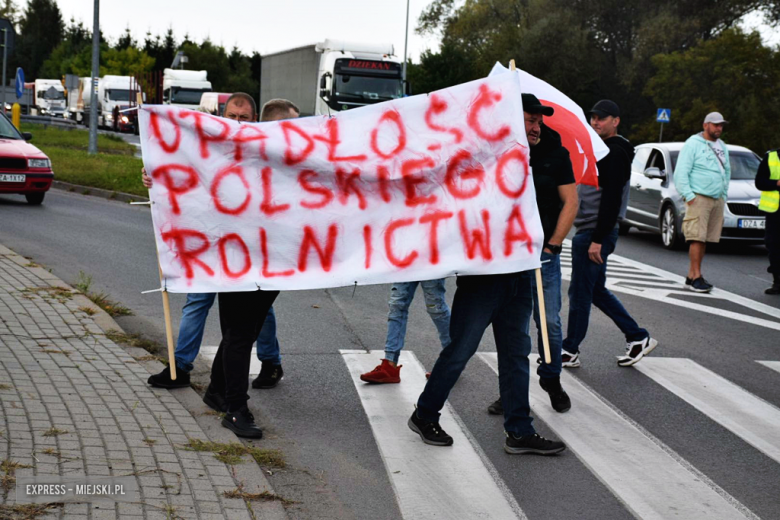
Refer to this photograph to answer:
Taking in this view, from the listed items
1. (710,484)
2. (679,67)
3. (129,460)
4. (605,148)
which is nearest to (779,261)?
(605,148)

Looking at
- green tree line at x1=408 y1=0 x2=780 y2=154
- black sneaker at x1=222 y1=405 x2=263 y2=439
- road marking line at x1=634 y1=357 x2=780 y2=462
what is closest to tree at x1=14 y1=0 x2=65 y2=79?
green tree line at x1=408 y1=0 x2=780 y2=154

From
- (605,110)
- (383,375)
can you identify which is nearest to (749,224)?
(605,110)

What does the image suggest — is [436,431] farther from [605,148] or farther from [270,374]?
[605,148]

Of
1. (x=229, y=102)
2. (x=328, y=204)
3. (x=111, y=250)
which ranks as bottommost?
(x=111, y=250)

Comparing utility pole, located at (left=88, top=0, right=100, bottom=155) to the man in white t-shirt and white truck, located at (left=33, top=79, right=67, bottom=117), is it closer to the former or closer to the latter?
the man in white t-shirt

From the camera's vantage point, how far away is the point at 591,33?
2361 inches

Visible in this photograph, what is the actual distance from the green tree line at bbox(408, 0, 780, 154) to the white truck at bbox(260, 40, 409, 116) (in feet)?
45.4

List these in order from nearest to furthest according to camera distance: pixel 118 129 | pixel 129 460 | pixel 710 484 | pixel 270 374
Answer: pixel 129 460
pixel 710 484
pixel 270 374
pixel 118 129

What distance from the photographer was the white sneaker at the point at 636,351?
7.73m

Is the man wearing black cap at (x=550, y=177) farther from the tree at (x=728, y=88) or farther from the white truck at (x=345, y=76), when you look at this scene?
the tree at (x=728, y=88)

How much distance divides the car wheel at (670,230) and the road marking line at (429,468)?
397 inches

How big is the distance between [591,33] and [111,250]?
5154 centimetres

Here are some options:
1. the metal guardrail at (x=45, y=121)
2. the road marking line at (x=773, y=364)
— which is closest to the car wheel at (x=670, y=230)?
the road marking line at (x=773, y=364)

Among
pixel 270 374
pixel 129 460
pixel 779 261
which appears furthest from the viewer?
pixel 779 261
